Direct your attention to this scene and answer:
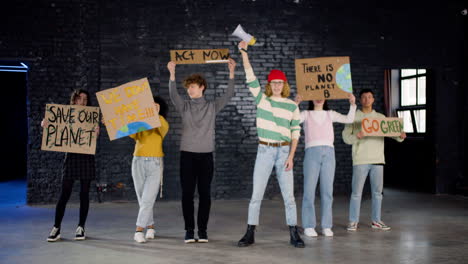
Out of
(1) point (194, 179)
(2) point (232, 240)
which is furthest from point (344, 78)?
(2) point (232, 240)

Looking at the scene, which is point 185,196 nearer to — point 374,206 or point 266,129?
point 266,129

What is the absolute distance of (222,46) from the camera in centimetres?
867

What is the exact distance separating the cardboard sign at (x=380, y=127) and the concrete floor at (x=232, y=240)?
1.09 m

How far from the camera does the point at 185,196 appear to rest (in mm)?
5133

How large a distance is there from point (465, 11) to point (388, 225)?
5.17 metres

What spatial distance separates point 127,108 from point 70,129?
69 cm

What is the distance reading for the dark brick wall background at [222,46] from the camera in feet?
27.0

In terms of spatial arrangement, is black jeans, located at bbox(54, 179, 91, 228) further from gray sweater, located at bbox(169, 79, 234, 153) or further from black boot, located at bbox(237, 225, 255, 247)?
black boot, located at bbox(237, 225, 255, 247)

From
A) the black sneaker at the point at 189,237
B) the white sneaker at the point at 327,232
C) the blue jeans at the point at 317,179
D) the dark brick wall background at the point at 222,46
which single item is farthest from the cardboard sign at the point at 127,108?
the dark brick wall background at the point at 222,46

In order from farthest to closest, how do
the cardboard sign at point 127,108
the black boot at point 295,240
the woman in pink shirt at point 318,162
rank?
1. the woman in pink shirt at point 318,162
2. the cardboard sign at point 127,108
3. the black boot at point 295,240

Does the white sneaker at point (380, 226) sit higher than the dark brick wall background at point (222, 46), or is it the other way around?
the dark brick wall background at point (222, 46)

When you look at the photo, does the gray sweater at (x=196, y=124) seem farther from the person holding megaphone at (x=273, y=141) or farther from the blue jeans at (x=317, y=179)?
the blue jeans at (x=317, y=179)

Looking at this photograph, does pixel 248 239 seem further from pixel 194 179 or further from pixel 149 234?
pixel 149 234

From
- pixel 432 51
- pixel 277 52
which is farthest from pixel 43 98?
pixel 432 51
